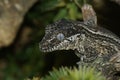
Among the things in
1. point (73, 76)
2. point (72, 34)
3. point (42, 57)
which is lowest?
point (42, 57)

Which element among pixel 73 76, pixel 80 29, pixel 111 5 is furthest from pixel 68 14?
pixel 73 76

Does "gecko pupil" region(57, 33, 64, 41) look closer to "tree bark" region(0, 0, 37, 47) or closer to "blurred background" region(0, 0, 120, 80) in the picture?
"blurred background" region(0, 0, 120, 80)

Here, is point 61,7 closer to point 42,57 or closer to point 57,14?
point 57,14

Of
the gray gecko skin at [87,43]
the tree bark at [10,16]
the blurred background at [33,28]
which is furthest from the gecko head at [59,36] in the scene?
the tree bark at [10,16]

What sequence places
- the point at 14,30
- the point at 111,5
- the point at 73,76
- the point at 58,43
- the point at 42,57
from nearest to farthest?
the point at 73,76 < the point at 58,43 < the point at 111,5 < the point at 14,30 < the point at 42,57

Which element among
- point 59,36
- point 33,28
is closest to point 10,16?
point 33,28

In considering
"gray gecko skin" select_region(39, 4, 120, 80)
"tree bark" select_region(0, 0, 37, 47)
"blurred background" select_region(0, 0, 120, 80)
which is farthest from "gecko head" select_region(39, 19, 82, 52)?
"tree bark" select_region(0, 0, 37, 47)
